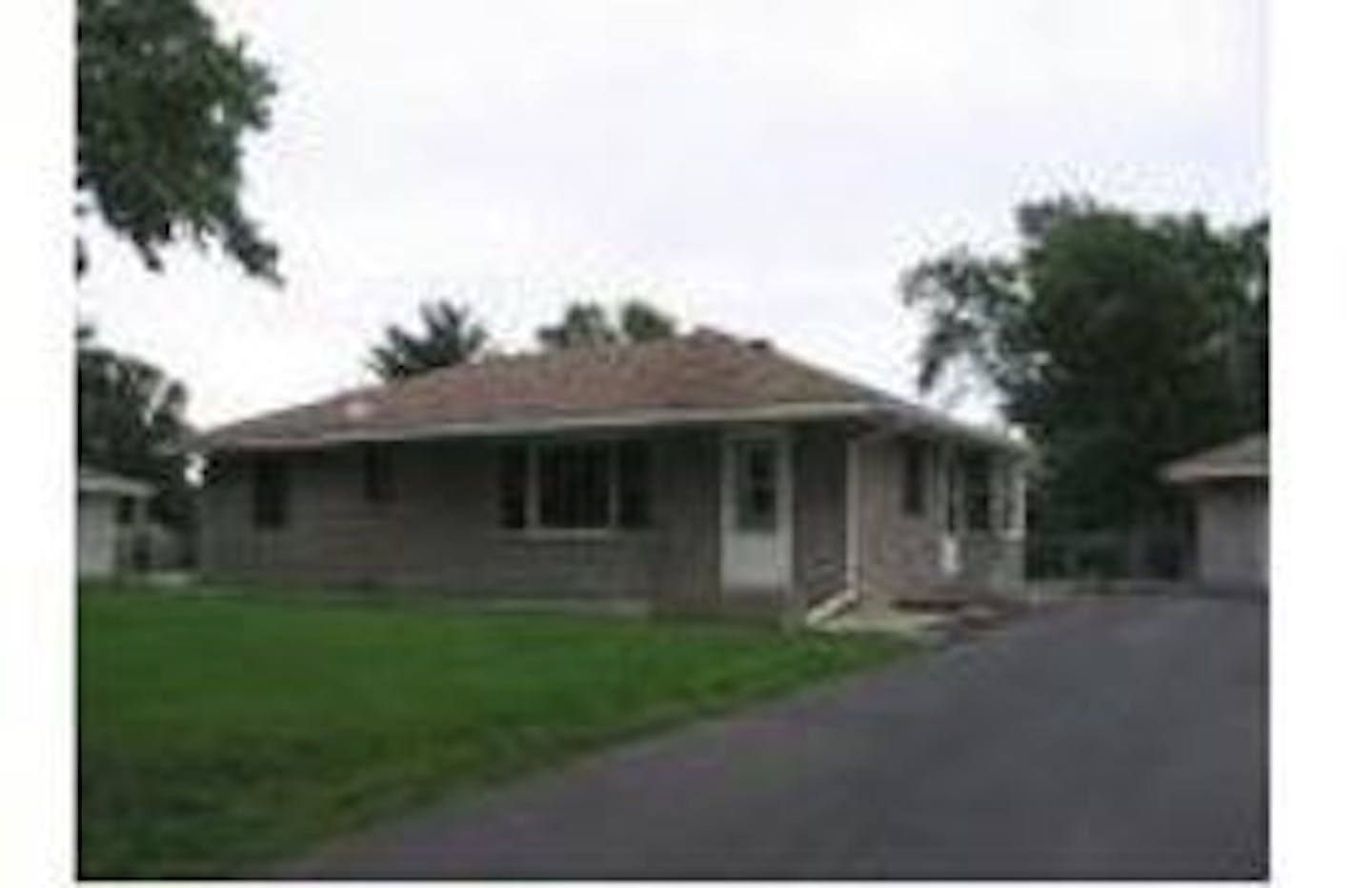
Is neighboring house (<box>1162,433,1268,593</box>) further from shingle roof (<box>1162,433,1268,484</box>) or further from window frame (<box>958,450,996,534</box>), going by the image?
window frame (<box>958,450,996,534</box>)

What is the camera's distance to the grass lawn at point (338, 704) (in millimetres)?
9836

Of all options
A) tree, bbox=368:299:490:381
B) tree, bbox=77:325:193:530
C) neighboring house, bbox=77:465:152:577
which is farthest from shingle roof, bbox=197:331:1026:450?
tree, bbox=368:299:490:381

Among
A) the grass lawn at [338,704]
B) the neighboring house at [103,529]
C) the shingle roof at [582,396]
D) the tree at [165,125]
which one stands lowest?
the grass lawn at [338,704]

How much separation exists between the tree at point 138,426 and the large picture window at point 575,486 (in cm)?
1909

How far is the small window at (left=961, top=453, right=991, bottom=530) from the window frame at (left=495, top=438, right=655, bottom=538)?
5720 mm

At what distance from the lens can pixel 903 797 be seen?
34.2 ft

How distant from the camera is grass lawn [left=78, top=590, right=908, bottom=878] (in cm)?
984

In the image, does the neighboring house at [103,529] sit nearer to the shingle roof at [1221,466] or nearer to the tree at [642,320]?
the tree at [642,320]

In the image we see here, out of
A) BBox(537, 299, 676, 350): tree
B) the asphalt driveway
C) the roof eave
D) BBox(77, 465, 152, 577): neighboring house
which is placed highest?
BBox(537, 299, 676, 350): tree

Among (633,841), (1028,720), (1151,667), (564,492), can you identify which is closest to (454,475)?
(564,492)

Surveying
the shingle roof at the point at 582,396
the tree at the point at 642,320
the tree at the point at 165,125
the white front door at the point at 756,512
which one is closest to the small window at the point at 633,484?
the shingle roof at the point at 582,396
